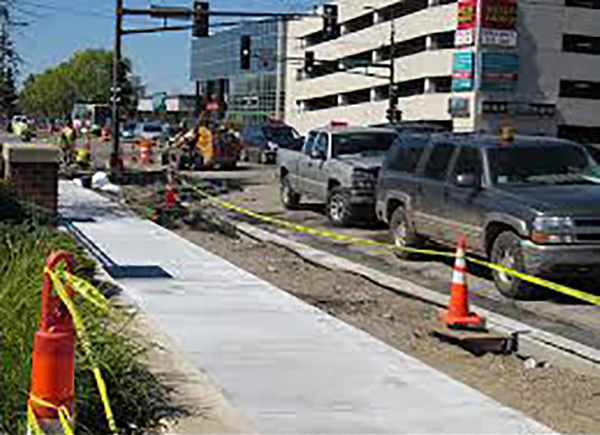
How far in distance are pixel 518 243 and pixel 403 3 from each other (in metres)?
71.4

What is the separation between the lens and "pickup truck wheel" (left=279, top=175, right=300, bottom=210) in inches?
825

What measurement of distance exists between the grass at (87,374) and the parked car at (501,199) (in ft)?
16.4

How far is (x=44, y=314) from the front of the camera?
3.91 metres

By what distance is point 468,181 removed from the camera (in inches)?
447

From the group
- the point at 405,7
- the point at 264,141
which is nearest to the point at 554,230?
the point at 264,141

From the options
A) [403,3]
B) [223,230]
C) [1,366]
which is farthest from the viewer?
[403,3]

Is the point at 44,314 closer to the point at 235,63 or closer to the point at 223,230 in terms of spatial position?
the point at 223,230

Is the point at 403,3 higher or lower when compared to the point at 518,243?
higher

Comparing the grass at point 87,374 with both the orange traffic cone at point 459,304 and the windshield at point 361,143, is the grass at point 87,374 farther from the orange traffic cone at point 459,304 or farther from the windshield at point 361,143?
the windshield at point 361,143

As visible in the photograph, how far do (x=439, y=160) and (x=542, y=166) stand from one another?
167cm

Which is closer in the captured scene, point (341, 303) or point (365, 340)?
point (365, 340)

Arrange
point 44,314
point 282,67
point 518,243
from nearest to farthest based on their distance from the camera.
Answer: point 44,314, point 518,243, point 282,67

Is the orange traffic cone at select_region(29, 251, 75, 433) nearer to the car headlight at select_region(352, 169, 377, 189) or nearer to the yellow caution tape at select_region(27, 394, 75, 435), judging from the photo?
the yellow caution tape at select_region(27, 394, 75, 435)

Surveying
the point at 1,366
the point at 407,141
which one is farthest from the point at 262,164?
the point at 1,366
